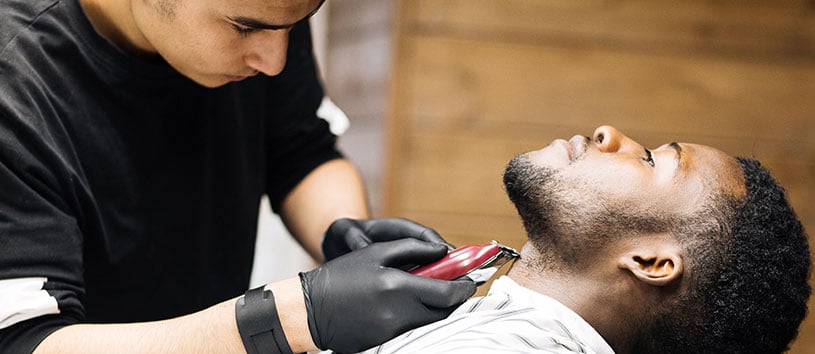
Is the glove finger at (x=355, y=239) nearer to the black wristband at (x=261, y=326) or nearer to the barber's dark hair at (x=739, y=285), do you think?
the black wristband at (x=261, y=326)

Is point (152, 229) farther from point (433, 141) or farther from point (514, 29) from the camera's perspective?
point (514, 29)

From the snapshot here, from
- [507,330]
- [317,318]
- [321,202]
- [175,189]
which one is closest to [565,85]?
[321,202]

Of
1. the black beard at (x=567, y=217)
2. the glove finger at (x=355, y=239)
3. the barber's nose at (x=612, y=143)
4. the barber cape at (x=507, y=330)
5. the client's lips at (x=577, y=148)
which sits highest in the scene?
the barber's nose at (x=612, y=143)

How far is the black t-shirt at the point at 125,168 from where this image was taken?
1.20 metres

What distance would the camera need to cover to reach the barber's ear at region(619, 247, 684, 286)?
1.35 meters

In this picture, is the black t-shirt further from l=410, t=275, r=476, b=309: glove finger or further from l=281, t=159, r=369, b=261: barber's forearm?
l=410, t=275, r=476, b=309: glove finger

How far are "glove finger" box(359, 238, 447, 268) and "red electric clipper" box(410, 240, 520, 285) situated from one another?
0.02 metres

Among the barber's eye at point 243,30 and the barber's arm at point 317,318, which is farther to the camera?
the barber's eye at point 243,30

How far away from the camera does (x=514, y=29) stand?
268cm

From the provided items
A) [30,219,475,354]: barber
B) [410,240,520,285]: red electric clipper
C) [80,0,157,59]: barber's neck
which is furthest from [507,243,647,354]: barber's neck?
[80,0,157,59]: barber's neck

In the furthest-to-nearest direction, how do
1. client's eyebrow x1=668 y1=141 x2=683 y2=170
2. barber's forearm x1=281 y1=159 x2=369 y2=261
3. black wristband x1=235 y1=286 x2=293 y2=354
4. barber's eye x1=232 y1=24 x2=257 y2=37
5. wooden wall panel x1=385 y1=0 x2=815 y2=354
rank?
wooden wall panel x1=385 y1=0 x2=815 y2=354, barber's forearm x1=281 y1=159 x2=369 y2=261, client's eyebrow x1=668 y1=141 x2=683 y2=170, barber's eye x1=232 y1=24 x2=257 y2=37, black wristband x1=235 y1=286 x2=293 y2=354

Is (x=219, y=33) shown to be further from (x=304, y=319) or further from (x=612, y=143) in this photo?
(x=612, y=143)

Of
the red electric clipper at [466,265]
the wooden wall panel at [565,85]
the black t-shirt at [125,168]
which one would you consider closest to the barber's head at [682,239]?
the red electric clipper at [466,265]

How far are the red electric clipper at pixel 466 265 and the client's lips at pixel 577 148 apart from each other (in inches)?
10.0
